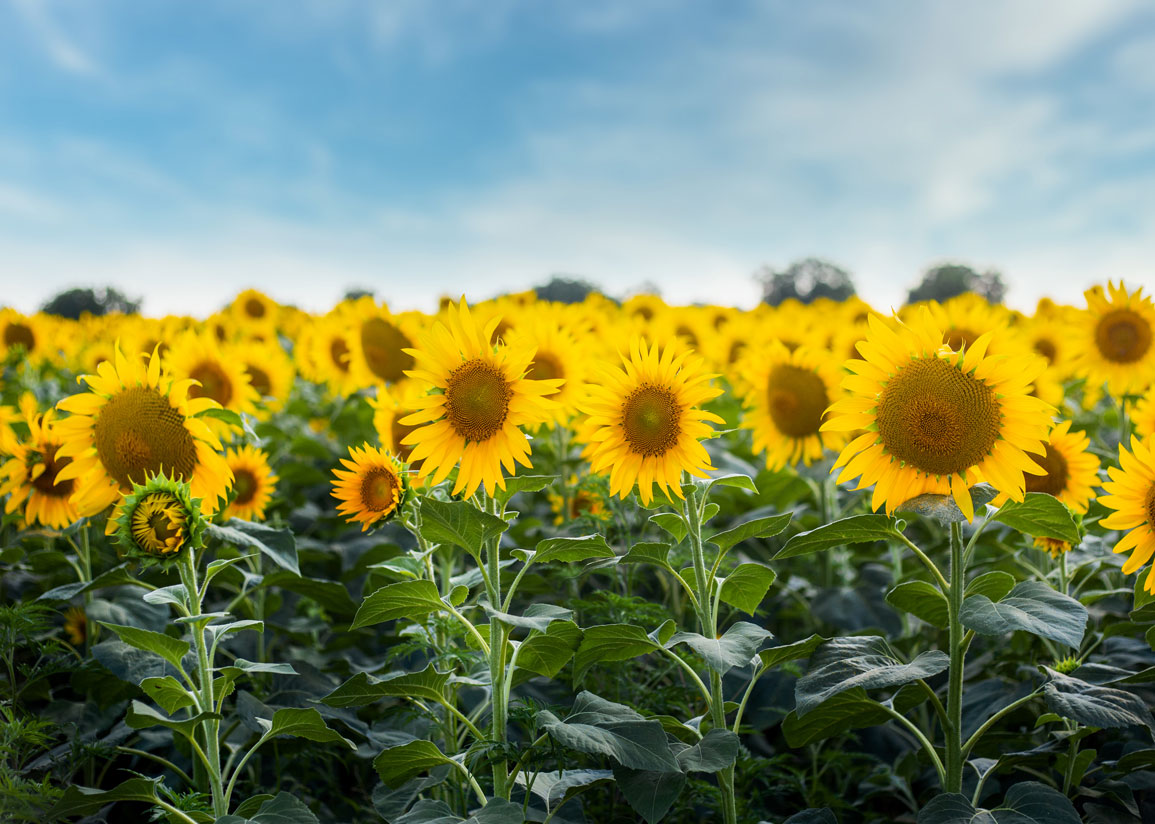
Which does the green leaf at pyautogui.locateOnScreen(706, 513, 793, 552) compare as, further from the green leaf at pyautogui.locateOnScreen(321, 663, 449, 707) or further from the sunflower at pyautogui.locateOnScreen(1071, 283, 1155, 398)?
the sunflower at pyautogui.locateOnScreen(1071, 283, 1155, 398)

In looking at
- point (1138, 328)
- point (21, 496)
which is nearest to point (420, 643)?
point (21, 496)

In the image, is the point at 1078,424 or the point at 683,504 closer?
the point at 683,504

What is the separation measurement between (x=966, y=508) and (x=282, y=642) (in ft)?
10.9

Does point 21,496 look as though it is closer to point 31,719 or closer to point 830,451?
point 31,719

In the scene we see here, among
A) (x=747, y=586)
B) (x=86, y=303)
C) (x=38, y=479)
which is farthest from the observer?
(x=86, y=303)

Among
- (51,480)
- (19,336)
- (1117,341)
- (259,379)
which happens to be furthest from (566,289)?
(51,480)

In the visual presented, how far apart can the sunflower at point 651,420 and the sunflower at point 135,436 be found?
129 centimetres

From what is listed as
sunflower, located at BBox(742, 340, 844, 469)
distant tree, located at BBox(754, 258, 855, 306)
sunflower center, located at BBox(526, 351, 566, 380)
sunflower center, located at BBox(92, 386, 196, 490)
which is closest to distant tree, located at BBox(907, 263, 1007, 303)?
distant tree, located at BBox(754, 258, 855, 306)

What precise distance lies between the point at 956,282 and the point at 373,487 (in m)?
23.7

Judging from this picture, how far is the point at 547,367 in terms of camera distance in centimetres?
412

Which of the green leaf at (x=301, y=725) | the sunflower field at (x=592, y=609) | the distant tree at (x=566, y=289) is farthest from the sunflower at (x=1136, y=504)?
the distant tree at (x=566, y=289)

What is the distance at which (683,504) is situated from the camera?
9.17 ft

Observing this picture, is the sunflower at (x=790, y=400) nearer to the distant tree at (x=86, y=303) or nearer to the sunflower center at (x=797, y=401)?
the sunflower center at (x=797, y=401)

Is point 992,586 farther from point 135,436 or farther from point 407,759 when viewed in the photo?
point 135,436
